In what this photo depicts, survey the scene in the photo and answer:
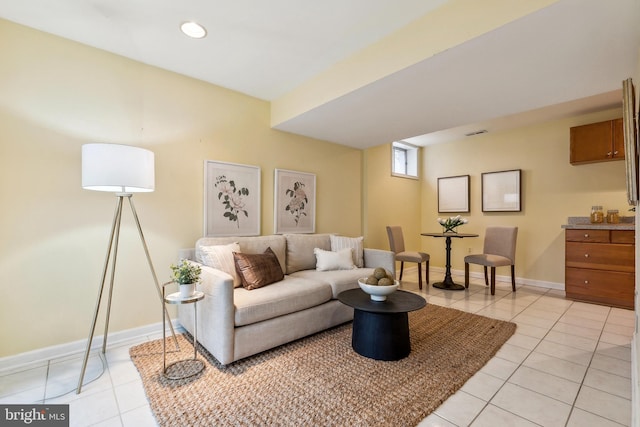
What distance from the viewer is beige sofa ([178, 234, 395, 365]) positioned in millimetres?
1982

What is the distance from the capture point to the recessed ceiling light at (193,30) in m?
2.05

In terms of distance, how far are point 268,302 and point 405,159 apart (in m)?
4.46

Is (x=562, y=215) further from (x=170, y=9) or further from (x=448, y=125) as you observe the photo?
(x=170, y=9)

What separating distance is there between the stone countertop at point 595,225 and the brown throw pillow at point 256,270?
3.83 meters

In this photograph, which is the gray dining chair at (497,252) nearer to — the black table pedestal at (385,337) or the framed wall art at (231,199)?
the black table pedestal at (385,337)

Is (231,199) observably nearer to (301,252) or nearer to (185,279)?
(301,252)

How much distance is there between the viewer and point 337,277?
9.16 feet

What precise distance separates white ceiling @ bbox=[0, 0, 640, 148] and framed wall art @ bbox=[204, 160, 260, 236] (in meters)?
0.91

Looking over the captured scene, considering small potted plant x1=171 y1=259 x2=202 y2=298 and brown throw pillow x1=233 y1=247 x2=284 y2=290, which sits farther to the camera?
brown throw pillow x1=233 y1=247 x2=284 y2=290

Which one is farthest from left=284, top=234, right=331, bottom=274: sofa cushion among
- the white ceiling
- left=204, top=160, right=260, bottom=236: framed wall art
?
the white ceiling

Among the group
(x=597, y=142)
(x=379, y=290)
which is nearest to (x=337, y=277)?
(x=379, y=290)

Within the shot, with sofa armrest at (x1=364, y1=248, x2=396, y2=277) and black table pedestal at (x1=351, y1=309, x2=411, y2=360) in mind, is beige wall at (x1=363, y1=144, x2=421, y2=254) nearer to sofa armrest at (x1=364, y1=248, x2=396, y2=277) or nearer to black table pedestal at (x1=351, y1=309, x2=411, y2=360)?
sofa armrest at (x1=364, y1=248, x2=396, y2=277)

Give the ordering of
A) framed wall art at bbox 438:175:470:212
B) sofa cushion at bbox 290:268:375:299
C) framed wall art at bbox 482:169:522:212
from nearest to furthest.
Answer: sofa cushion at bbox 290:268:375:299
framed wall art at bbox 482:169:522:212
framed wall art at bbox 438:175:470:212

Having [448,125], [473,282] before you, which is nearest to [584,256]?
[473,282]
